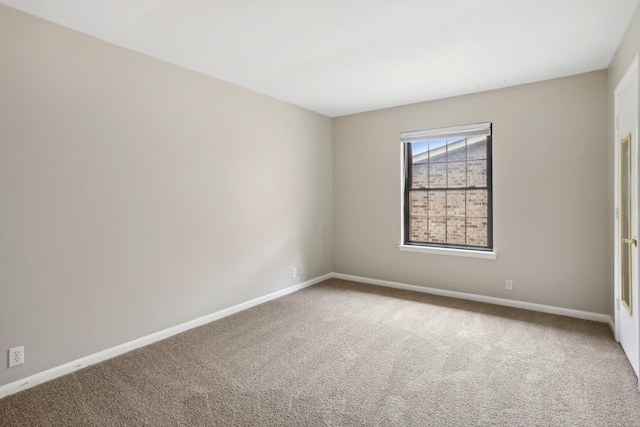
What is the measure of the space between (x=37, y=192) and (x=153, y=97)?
4.01 feet

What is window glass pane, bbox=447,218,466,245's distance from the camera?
4453 millimetres

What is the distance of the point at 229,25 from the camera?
2527mm

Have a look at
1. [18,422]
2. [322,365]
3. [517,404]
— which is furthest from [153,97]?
[517,404]

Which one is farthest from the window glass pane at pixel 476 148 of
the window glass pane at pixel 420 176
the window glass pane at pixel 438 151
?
the window glass pane at pixel 420 176

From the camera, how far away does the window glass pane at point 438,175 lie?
456 centimetres

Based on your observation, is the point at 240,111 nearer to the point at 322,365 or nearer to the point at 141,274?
the point at 141,274

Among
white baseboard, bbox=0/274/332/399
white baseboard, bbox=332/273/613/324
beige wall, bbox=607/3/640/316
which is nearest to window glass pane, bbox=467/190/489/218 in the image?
white baseboard, bbox=332/273/613/324

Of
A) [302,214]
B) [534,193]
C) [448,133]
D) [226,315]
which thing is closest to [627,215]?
[534,193]

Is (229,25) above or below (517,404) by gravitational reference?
above

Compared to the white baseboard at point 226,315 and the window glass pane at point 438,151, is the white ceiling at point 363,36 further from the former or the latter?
the white baseboard at point 226,315

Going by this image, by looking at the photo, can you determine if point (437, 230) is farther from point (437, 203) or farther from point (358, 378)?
point (358, 378)

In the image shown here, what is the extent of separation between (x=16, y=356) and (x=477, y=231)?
4.55 meters

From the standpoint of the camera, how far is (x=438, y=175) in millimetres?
4613

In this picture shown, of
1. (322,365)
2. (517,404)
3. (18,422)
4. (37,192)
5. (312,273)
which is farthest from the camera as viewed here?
(312,273)
